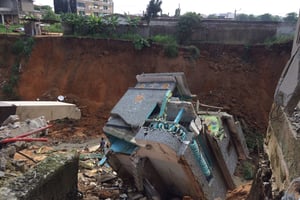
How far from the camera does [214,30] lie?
18000 millimetres

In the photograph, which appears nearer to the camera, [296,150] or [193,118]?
[296,150]

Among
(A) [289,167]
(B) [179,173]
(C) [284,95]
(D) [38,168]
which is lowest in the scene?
(B) [179,173]

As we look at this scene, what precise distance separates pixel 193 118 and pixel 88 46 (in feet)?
40.4

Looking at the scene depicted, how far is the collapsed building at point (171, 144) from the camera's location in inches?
268

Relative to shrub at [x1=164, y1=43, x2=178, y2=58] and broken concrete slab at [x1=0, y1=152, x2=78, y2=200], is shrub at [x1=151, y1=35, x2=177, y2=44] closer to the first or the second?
shrub at [x1=164, y1=43, x2=178, y2=58]

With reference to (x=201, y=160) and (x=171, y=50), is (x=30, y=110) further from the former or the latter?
(x=171, y=50)

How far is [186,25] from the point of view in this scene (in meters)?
17.8

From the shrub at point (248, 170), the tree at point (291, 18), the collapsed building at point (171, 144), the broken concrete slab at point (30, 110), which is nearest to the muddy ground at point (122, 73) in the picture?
the tree at point (291, 18)

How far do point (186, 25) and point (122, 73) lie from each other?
4.64 meters

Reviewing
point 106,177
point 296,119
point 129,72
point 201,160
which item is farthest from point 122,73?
point 296,119

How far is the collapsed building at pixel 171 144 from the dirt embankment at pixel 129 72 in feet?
21.9

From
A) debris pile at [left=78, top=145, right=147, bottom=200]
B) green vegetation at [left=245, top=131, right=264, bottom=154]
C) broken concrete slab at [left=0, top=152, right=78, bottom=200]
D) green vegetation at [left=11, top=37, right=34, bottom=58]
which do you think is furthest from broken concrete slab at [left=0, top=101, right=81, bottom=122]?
green vegetation at [left=11, top=37, right=34, bottom=58]

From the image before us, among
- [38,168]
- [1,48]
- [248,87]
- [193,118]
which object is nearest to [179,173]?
[193,118]

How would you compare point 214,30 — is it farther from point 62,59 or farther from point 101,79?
point 62,59
